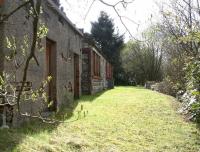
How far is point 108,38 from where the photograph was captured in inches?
2051

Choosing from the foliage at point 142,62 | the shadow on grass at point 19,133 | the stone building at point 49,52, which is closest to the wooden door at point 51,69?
the stone building at point 49,52

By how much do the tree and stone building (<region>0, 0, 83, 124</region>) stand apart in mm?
31363

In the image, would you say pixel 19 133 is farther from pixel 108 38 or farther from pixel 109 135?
pixel 108 38

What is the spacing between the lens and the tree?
167ft

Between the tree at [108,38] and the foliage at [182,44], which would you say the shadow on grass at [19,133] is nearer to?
the foliage at [182,44]

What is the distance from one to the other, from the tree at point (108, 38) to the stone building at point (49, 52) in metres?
31.4

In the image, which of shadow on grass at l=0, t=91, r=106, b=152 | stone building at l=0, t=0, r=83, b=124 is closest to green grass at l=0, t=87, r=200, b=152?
shadow on grass at l=0, t=91, r=106, b=152

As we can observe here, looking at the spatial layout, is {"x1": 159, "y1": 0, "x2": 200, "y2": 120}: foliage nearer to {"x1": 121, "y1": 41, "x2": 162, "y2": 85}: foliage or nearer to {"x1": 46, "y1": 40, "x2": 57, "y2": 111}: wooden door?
{"x1": 46, "y1": 40, "x2": 57, "y2": 111}: wooden door

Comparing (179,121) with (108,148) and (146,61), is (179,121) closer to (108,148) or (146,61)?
(108,148)

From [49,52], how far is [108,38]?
39.3 meters

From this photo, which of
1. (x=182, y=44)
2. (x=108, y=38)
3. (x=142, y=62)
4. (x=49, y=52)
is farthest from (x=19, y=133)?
→ (x=108, y=38)

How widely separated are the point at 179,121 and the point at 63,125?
13.5 feet

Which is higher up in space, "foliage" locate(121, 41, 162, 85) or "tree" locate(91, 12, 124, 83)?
"tree" locate(91, 12, 124, 83)

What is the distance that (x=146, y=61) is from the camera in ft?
166
